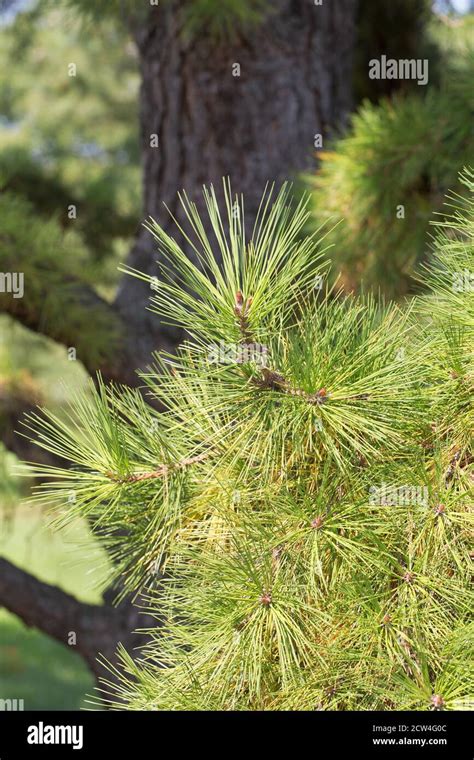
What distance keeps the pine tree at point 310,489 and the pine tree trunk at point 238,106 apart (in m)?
0.67

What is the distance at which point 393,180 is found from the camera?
924 millimetres

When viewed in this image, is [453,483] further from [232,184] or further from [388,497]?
[232,184]

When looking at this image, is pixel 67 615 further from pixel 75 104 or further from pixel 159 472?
pixel 75 104

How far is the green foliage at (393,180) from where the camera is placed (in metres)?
0.91

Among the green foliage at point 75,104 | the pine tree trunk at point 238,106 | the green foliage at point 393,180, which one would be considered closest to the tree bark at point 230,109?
the pine tree trunk at point 238,106

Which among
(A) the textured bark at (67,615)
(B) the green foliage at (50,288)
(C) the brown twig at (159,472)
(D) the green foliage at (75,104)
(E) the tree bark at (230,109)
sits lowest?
(A) the textured bark at (67,615)

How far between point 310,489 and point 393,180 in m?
0.47

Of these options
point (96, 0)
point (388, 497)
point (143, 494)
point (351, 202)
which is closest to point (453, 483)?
point (388, 497)

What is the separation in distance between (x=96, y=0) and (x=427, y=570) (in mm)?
829

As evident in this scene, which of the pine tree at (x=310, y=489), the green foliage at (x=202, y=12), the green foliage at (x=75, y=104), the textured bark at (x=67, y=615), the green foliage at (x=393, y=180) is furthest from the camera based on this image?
the green foliage at (x=75, y=104)

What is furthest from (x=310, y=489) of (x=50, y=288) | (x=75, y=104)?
(x=75, y=104)

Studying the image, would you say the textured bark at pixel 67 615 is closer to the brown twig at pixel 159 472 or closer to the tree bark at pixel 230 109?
the tree bark at pixel 230 109

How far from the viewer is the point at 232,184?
1.25 meters

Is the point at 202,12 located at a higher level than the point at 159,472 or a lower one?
higher
